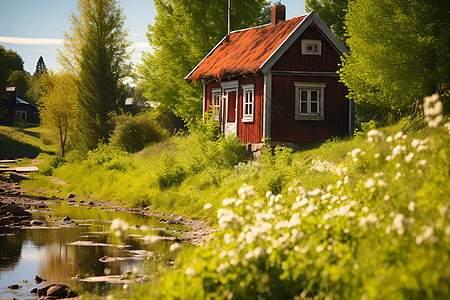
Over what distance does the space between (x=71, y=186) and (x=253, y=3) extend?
15.4 meters

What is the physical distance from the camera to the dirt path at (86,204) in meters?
12.7

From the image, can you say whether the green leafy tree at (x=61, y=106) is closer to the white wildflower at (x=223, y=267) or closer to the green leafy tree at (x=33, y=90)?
the white wildflower at (x=223, y=267)

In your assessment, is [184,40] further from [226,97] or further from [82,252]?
[82,252]

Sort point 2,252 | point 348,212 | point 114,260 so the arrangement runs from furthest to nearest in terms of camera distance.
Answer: point 2,252 → point 114,260 → point 348,212

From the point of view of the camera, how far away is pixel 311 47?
18.9 metres

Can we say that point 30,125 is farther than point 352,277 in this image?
Yes

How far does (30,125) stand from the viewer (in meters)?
64.1

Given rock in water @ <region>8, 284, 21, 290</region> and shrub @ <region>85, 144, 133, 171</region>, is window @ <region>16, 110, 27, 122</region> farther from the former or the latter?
rock in water @ <region>8, 284, 21, 290</region>

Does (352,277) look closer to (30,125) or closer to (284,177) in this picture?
(284,177)

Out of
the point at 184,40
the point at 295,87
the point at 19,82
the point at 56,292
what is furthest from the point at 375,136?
the point at 19,82

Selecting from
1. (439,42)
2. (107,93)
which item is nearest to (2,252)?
(439,42)

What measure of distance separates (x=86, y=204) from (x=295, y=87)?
9.68 meters

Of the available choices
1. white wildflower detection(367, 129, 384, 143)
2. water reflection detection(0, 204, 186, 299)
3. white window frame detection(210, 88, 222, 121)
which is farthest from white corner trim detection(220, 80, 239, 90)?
white wildflower detection(367, 129, 384, 143)

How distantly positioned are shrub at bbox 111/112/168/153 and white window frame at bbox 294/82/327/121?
35.6ft
